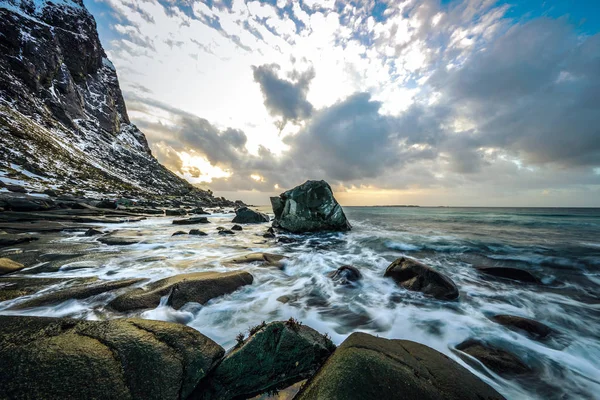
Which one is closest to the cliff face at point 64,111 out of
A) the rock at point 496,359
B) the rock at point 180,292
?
the rock at point 180,292

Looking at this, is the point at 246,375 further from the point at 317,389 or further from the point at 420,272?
the point at 420,272

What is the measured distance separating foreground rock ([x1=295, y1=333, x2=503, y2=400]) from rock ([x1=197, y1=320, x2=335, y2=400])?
484 mm

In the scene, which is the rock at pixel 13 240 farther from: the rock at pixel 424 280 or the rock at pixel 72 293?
the rock at pixel 424 280

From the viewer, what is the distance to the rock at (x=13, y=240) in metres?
9.24

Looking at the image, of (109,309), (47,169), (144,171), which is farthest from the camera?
(144,171)

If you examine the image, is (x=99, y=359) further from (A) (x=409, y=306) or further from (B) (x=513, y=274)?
(B) (x=513, y=274)

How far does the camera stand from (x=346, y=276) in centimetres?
792

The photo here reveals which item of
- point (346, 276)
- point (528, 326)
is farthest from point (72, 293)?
point (528, 326)

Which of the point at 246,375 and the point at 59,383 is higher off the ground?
the point at 59,383

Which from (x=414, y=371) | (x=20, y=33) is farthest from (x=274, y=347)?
(x=20, y=33)

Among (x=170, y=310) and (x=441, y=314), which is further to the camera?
(x=441, y=314)

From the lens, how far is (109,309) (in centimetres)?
474

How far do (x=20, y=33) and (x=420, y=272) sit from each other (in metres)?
144

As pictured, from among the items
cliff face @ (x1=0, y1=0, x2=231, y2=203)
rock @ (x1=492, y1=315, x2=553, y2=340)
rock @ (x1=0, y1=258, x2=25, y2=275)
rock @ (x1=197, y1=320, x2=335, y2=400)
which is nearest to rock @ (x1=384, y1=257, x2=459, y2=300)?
rock @ (x1=492, y1=315, x2=553, y2=340)
